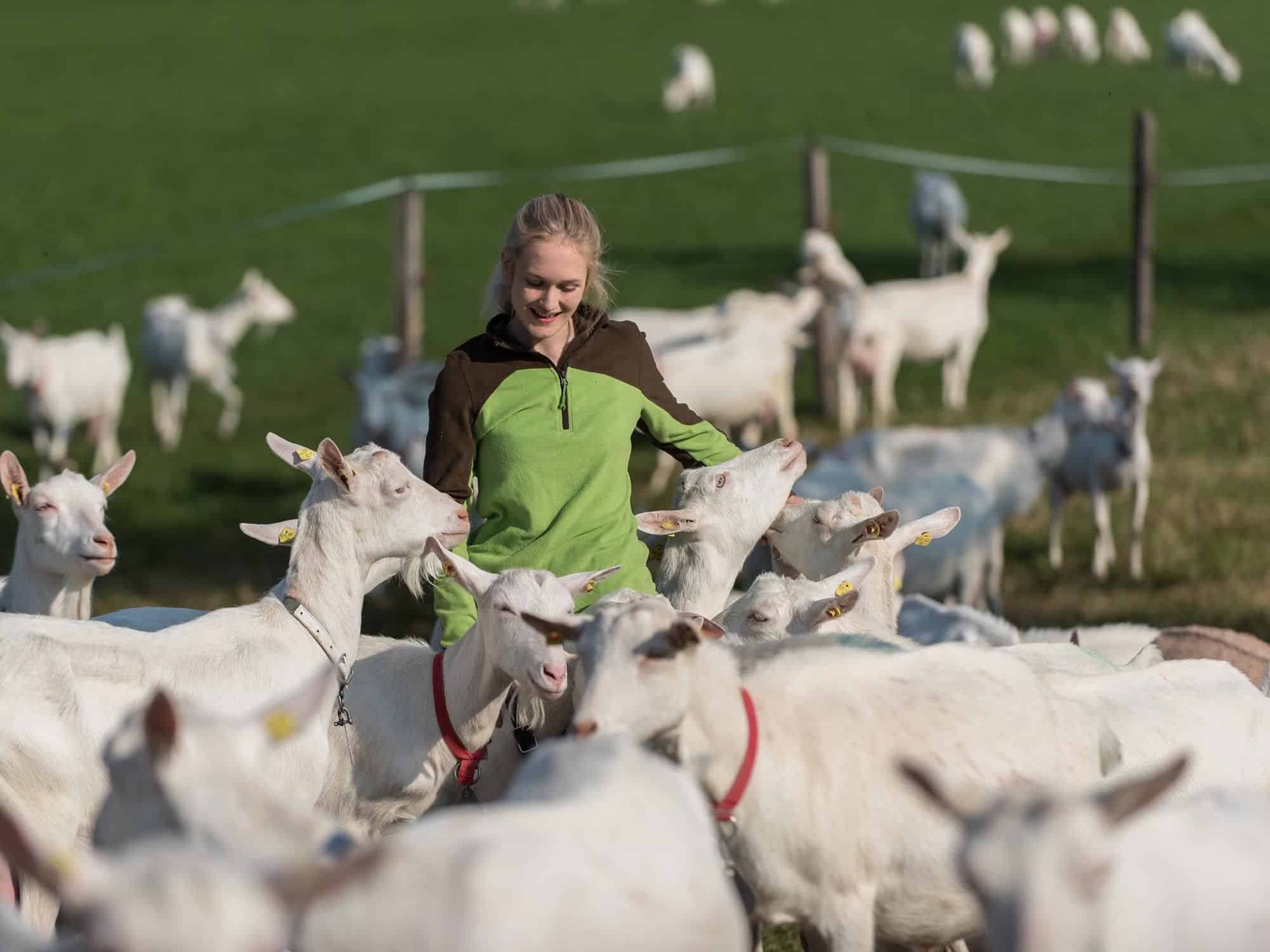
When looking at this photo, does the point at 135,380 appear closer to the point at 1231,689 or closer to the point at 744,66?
the point at 1231,689

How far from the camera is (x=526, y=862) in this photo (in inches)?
127

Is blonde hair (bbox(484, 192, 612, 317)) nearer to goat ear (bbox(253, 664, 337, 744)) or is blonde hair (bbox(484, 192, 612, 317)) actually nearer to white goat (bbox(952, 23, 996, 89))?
goat ear (bbox(253, 664, 337, 744))

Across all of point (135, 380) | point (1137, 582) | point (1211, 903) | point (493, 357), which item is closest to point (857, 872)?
point (1211, 903)

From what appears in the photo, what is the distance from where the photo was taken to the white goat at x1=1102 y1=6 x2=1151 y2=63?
37281mm

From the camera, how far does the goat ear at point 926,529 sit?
6348 millimetres

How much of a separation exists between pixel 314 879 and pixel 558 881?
0.59m

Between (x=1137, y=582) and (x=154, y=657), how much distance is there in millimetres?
6808

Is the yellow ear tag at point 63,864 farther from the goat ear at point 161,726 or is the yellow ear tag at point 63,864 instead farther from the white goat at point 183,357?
the white goat at point 183,357

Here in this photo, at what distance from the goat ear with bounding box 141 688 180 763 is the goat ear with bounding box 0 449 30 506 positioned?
3684 mm

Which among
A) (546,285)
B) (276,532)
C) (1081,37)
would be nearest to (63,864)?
(276,532)

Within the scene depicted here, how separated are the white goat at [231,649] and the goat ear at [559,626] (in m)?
0.93

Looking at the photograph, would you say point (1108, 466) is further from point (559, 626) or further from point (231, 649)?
point (559, 626)

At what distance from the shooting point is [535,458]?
217 inches

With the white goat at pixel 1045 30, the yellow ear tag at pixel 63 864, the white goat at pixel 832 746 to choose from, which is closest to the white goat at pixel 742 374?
the white goat at pixel 832 746
